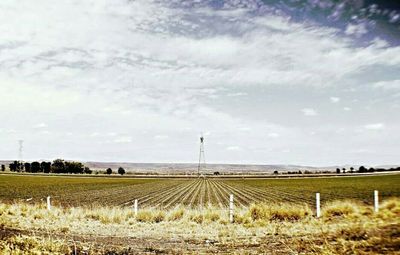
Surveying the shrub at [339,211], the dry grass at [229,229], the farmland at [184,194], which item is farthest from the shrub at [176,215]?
the farmland at [184,194]

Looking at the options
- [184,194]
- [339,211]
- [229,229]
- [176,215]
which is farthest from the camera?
[184,194]

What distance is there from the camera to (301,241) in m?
13.4

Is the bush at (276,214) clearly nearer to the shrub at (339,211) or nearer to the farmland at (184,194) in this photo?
the shrub at (339,211)

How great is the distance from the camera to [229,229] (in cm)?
1820

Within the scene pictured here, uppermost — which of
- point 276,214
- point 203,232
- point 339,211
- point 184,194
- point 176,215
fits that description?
point 339,211

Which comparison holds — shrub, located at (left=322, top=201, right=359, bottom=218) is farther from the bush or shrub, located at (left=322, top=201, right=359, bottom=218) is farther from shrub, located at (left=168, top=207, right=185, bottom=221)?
shrub, located at (left=168, top=207, right=185, bottom=221)

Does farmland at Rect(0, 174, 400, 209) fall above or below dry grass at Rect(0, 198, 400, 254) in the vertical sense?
below

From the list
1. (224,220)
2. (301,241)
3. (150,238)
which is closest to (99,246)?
(150,238)

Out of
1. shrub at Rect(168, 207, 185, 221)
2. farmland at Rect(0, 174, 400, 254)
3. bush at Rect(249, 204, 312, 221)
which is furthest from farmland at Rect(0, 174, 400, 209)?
farmland at Rect(0, 174, 400, 254)

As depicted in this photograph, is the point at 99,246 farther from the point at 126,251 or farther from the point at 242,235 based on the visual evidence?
the point at 242,235

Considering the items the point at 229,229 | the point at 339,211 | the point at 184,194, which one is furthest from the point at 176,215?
the point at 184,194

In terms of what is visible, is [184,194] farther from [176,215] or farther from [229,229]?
[229,229]

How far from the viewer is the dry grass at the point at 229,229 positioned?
37.8 ft

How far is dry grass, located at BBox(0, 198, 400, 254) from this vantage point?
11531 mm
